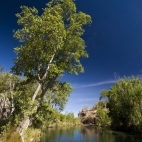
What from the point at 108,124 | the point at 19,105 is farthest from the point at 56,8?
the point at 108,124

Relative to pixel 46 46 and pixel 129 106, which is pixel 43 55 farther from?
pixel 129 106

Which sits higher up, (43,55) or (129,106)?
(43,55)

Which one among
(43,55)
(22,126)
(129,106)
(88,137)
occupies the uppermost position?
(43,55)

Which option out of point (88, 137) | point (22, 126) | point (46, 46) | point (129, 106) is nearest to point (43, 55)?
point (46, 46)

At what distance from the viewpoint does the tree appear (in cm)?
1409

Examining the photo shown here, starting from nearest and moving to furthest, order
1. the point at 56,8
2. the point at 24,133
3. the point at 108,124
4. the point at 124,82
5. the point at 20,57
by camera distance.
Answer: the point at 24,133 < the point at 20,57 < the point at 56,8 < the point at 124,82 < the point at 108,124

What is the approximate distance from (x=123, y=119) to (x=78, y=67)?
4483cm

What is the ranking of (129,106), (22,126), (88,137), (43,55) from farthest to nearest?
1. (129,106)
2. (88,137)
3. (43,55)
4. (22,126)

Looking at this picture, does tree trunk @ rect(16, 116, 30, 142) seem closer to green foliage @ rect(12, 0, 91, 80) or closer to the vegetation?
the vegetation

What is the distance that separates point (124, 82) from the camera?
47.8 m

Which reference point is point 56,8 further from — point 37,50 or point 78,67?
point 78,67

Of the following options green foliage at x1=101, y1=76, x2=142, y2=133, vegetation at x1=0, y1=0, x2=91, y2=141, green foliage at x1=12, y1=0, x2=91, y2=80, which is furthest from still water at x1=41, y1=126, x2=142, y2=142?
green foliage at x1=12, y1=0, x2=91, y2=80

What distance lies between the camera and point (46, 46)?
15.0m

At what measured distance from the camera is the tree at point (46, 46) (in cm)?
1409
